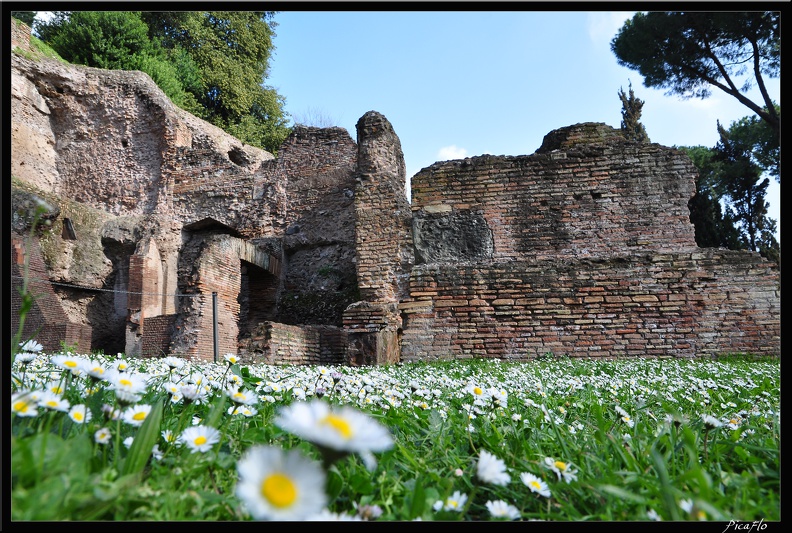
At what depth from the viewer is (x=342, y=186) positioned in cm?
1476

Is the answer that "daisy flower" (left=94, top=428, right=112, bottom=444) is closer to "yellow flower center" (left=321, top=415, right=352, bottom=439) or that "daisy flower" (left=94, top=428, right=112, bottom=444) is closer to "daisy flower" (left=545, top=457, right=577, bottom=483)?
"yellow flower center" (left=321, top=415, right=352, bottom=439)

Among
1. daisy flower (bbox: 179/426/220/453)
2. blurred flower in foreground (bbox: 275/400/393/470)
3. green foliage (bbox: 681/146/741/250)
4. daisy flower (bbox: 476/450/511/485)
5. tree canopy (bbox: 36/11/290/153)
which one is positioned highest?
tree canopy (bbox: 36/11/290/153)

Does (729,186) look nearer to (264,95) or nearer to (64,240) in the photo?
(264,95)

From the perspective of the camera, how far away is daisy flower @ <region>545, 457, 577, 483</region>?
4.15 ft

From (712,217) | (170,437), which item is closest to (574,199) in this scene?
(170,437)

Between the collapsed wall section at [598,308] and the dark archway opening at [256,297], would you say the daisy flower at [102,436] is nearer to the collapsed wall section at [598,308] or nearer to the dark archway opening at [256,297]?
the collapsed wall section at [598,308]

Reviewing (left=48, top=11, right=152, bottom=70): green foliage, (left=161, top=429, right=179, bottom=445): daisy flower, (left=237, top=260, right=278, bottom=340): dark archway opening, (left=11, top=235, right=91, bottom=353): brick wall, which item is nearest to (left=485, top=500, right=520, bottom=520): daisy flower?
(left=161, top=429, right=179, bottom=445): daisy flower

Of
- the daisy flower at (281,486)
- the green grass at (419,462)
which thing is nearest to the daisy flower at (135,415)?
the green grass at (419,462)

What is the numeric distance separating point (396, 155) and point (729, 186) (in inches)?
598

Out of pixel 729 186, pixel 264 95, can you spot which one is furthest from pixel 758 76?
pixel 264 95

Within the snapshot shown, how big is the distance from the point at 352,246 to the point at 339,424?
42.7 feet

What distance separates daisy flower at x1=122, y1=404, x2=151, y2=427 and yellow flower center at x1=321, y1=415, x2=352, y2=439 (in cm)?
73

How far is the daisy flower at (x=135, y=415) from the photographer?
47.1 inches

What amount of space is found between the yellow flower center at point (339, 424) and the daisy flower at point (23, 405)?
0.71 metres
